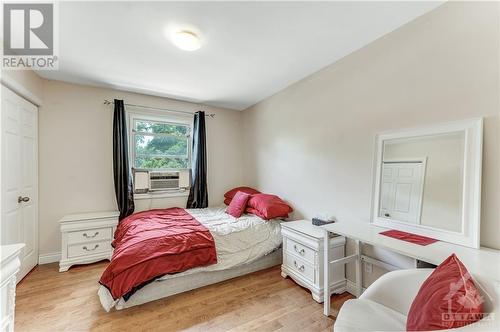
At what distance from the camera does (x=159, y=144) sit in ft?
12.4

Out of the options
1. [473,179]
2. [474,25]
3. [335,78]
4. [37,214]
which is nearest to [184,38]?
[335,78]

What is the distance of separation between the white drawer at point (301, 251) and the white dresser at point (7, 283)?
2.12m

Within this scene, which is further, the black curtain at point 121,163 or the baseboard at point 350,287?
the black curtain at point 121,163

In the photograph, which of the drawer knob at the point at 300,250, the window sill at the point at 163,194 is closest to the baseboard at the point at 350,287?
the drawer knob at the point at 300,250

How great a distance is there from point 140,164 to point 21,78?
1711mm

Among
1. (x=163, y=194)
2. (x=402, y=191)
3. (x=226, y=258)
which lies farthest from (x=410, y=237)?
(x=163, y=194)

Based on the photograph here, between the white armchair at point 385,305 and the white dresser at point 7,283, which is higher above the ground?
the white dresser at point 7,283

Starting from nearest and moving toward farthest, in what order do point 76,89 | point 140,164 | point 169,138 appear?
1. point 76,89
2. point 140,164
3. point 169,138

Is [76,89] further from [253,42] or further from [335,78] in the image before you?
[335,78]

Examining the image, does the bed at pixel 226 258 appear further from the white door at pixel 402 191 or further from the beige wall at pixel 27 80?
the beige wall at pixel 27 80

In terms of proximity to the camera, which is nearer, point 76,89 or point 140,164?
point 76,89

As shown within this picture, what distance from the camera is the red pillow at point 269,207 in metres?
2.88

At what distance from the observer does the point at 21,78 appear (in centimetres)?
237

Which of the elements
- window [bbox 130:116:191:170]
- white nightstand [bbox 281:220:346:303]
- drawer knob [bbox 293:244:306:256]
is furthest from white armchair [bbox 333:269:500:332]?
window [bbox 130:116:191:170]
